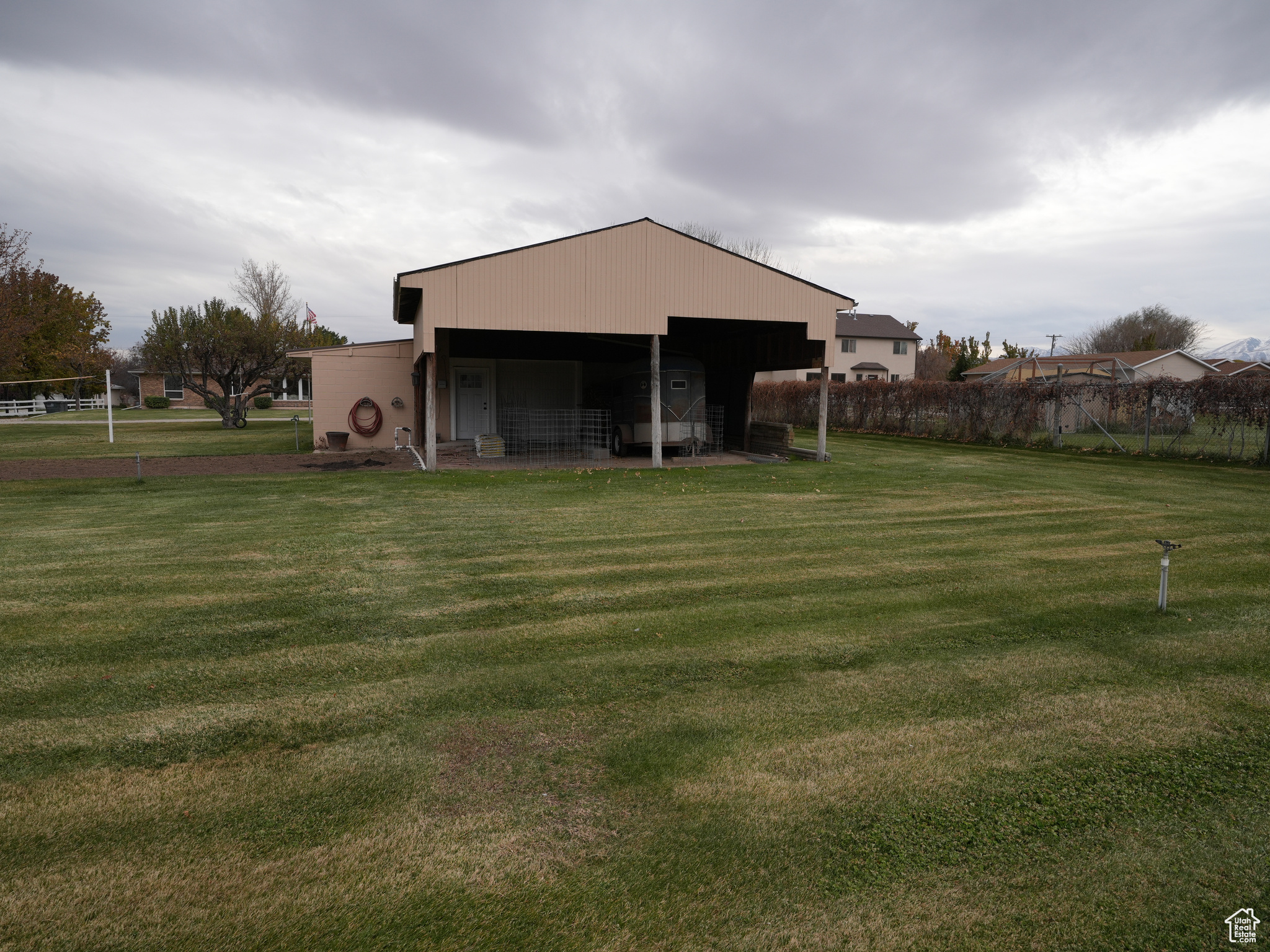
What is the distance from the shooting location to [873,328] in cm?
5541

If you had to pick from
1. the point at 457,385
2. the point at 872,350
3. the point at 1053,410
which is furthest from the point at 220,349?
the point at 872,350

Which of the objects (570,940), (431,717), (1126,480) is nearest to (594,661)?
(431,717)

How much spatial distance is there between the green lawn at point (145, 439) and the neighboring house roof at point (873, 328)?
38750mm

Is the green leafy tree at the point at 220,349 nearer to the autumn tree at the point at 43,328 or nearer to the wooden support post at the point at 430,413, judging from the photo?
the autumn tree at the point at 43,328

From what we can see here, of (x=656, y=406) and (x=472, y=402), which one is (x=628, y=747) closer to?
(x=656, y=406)

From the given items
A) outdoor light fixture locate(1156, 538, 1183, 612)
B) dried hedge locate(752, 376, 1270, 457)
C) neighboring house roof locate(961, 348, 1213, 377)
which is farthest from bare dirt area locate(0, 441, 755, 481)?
neighboring house roof locate(961, 348, 1213, 377)

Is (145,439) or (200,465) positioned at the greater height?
(145,439)

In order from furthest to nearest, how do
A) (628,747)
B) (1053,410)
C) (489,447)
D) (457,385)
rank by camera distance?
1. (457,385)
2. (1053,410)
3. (489,447)
4. (628,747)

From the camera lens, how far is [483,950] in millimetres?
2480

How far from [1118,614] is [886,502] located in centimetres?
554

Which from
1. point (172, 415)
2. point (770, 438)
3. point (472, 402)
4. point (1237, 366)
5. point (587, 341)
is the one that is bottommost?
point (770, 438)

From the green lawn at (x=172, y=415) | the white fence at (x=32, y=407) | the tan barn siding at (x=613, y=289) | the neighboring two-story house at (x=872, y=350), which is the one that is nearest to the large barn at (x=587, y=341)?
the tan barn siding at (x=613, y=289)

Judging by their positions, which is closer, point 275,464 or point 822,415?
point 275,464

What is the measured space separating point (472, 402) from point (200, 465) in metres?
7.52
